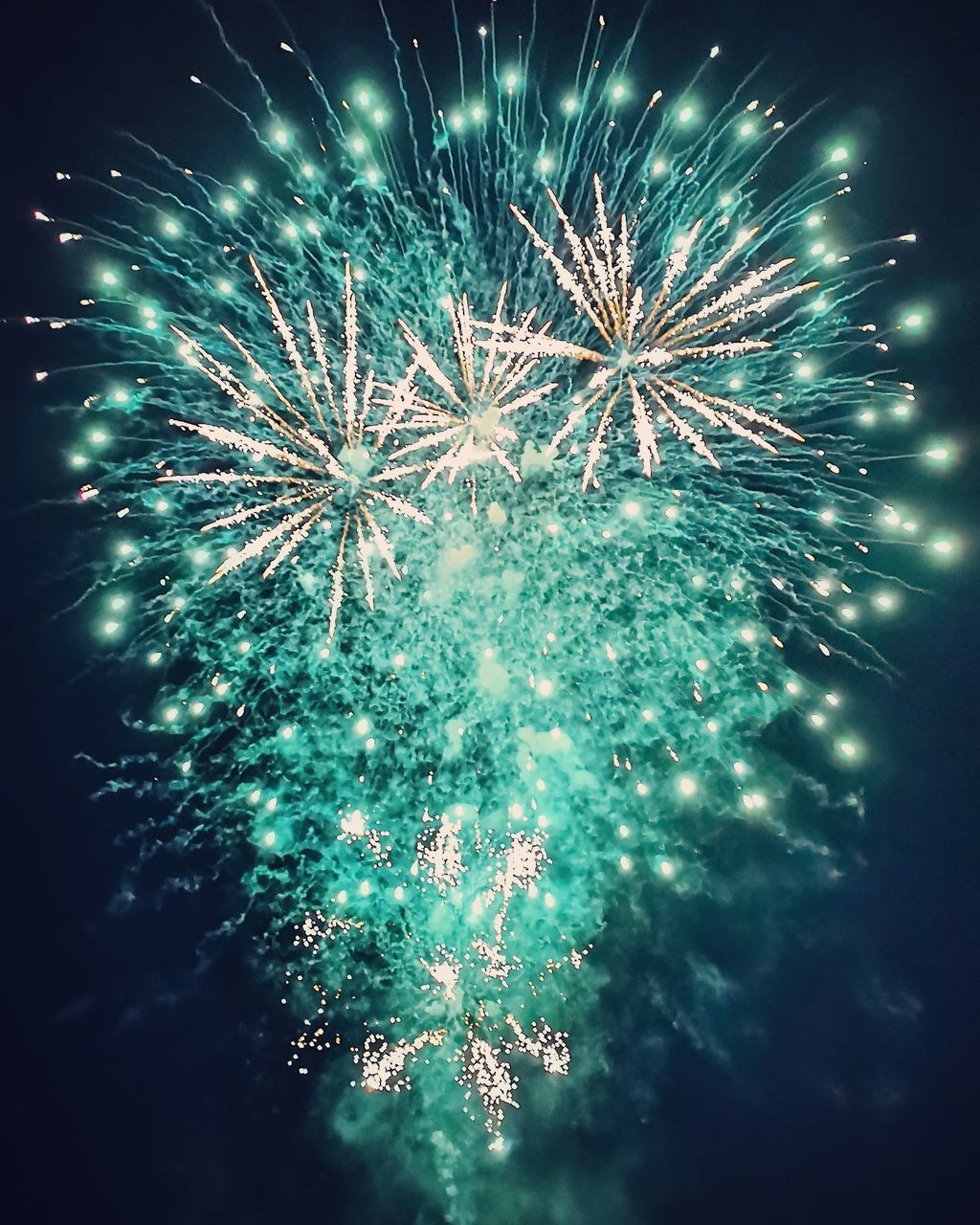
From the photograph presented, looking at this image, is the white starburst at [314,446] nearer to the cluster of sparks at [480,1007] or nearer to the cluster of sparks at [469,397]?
the cluster of sparks at [469,397]

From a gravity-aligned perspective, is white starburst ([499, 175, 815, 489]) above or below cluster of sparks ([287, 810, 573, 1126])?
above

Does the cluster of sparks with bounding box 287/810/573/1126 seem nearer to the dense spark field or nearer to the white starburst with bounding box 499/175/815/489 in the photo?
the dense spark field

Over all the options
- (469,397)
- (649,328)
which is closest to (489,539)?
(469,397)

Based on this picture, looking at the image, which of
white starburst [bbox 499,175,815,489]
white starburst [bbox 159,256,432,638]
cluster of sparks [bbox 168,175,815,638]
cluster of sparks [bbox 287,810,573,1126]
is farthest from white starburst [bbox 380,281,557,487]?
cluster of sparks [bbox 287,810,573,1126]

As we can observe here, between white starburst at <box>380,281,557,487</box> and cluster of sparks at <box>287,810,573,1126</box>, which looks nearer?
white starburst at <box>380,281,557,487</box>

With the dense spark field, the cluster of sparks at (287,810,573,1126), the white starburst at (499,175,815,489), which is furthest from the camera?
the cluster of sparks at (287,810,573,1126)

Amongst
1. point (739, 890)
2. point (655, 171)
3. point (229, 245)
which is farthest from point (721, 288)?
point (739, 890)

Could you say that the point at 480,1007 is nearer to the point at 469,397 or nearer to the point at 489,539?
the point at 489,539
